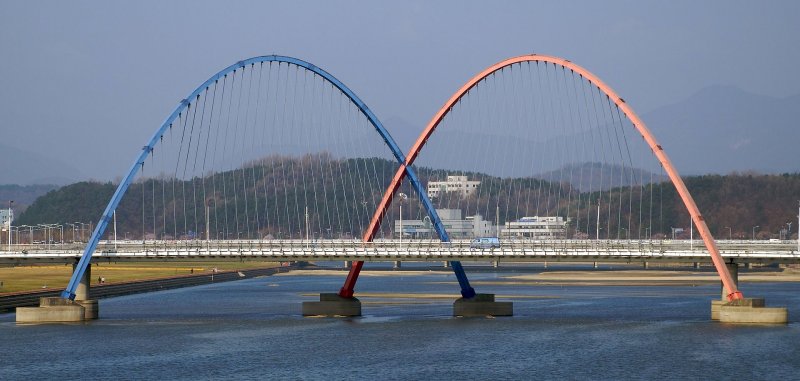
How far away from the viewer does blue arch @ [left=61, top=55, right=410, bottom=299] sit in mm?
100625

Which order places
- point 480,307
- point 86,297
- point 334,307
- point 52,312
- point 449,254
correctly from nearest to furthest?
point 449,254 < point 52,312 < point 86,297 < point 480,307 < point 334,307

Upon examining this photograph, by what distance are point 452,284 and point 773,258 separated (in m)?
93.9

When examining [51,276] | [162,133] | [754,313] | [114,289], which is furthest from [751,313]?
[51,276]

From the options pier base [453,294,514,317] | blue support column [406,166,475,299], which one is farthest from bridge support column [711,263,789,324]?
blue support column [406,166,475,299]

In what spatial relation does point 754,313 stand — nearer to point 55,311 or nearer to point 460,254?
point 460,254

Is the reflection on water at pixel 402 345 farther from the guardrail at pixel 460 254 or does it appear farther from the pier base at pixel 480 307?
the guardrail at pixel 460 254

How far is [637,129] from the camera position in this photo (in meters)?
100

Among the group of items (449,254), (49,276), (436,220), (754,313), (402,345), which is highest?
(436,220)

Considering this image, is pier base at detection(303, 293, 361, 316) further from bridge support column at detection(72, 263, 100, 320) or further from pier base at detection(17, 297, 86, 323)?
pier base at detection(17, 297, 86, 323)

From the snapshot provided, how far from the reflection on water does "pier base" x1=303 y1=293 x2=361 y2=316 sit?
4.86 ft

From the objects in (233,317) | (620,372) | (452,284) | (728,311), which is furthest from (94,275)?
(620,372)

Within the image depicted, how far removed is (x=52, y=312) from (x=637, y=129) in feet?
149

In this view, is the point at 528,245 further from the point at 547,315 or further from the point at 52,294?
the point at 52,294

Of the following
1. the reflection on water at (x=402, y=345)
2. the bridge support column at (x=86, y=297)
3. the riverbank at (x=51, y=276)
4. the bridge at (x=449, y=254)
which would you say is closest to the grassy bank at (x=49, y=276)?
the riverbank at (x=51, y=276)
